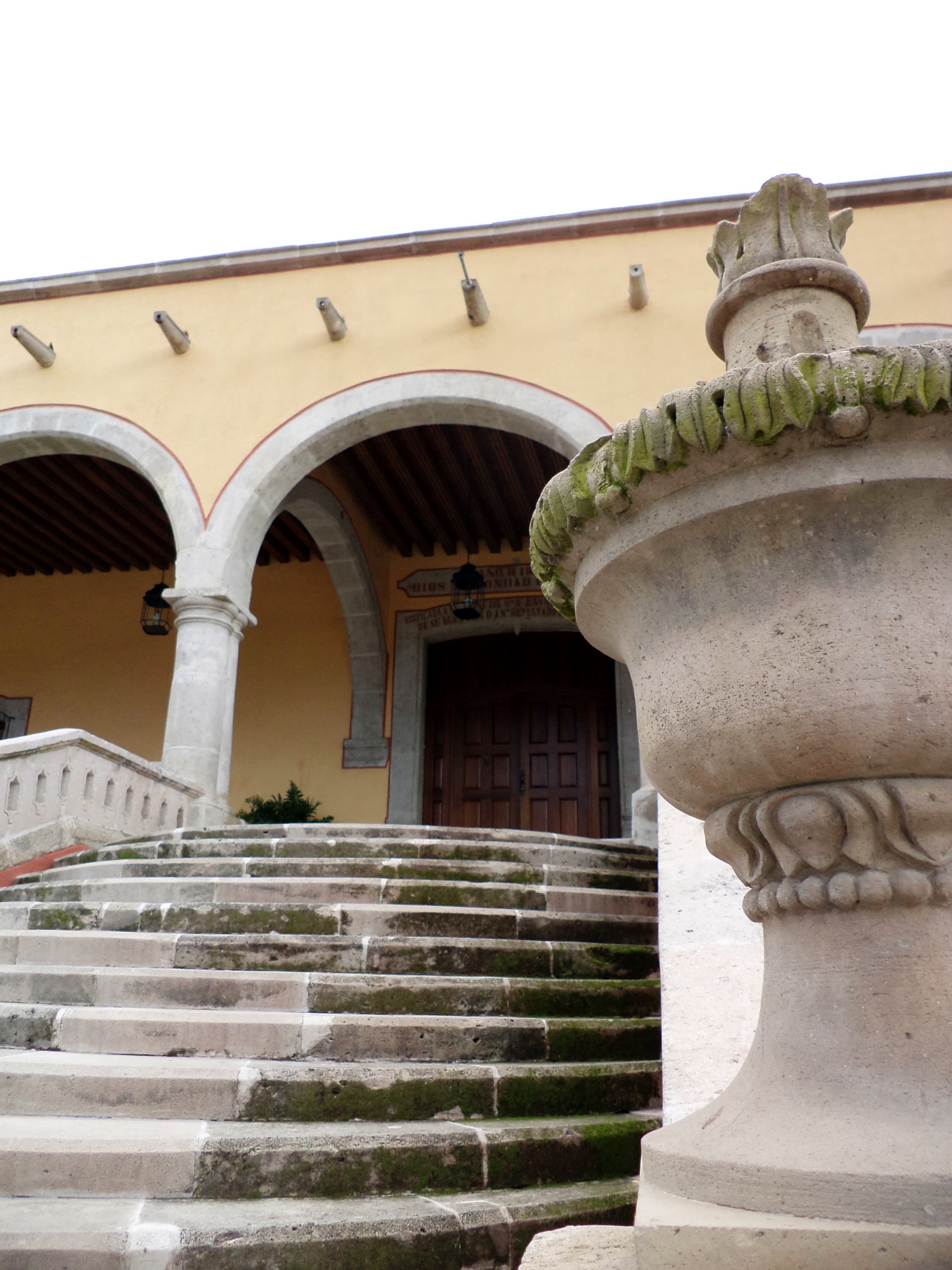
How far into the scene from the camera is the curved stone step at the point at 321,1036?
8.83 feet

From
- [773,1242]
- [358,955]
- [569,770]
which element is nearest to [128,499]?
[569,770]

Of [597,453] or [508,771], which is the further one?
[508,771]

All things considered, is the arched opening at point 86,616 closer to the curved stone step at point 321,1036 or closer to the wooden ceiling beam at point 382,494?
the wooden ceiling beam at point 382,494

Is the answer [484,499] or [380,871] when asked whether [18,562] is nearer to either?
[484,499]

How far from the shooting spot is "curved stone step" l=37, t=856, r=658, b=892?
3873 millimetres

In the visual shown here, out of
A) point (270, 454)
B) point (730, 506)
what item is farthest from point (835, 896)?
point (270, 454)

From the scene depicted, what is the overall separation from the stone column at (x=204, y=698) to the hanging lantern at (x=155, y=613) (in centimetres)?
264

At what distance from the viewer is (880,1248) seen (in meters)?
1.07

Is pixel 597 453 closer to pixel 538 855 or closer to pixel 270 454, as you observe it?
pixel 538 855

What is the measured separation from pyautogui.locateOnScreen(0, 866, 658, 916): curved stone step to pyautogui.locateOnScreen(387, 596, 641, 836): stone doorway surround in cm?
556

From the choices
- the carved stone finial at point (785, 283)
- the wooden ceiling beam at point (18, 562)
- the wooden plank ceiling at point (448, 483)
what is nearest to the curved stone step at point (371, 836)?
the carved stone finial at point (785, 283)

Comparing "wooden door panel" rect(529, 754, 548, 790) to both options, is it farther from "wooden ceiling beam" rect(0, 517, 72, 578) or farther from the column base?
the column base

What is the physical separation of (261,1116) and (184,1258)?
60cm

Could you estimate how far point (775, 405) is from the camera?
1326mm
